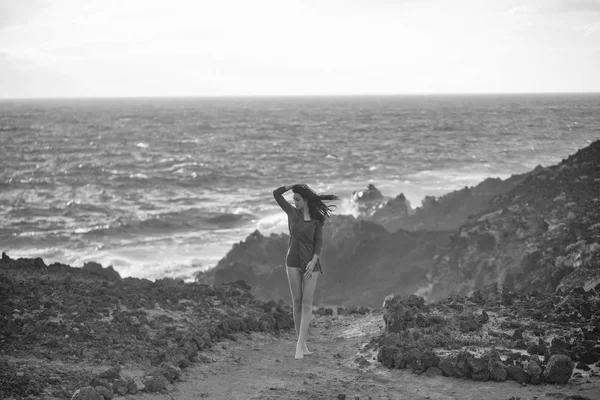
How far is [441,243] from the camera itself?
16.8 m

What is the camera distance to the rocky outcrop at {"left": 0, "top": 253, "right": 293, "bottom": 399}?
6.41 meters

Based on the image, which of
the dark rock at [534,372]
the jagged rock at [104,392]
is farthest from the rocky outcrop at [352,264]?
the jagged rock at [104,392]

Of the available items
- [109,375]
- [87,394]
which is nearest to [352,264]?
[109,375]

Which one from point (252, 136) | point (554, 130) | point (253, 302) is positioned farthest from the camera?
point (252, 136)

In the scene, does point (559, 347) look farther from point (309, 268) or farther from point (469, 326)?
point (309, 268)

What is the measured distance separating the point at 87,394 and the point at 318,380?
2352mm

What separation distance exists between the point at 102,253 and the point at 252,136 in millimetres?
53023

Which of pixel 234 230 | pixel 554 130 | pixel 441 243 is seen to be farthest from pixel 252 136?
pixel 441 243

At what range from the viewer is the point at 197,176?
44.1 metres

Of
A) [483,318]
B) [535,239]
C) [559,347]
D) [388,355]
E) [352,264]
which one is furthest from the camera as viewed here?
[352,264]

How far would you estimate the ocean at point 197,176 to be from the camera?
85.8 ft

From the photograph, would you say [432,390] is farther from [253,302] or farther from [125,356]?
[253,302]

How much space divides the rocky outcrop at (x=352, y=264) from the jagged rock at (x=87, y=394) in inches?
389

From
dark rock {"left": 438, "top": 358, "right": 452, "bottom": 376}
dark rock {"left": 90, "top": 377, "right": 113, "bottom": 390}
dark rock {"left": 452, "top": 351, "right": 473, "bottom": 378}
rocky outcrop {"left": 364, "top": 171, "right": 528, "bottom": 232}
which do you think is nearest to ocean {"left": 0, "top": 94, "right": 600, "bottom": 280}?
rocky outcrop {"left": 364, "top": 171, "right": 528, "bottom": 232}
